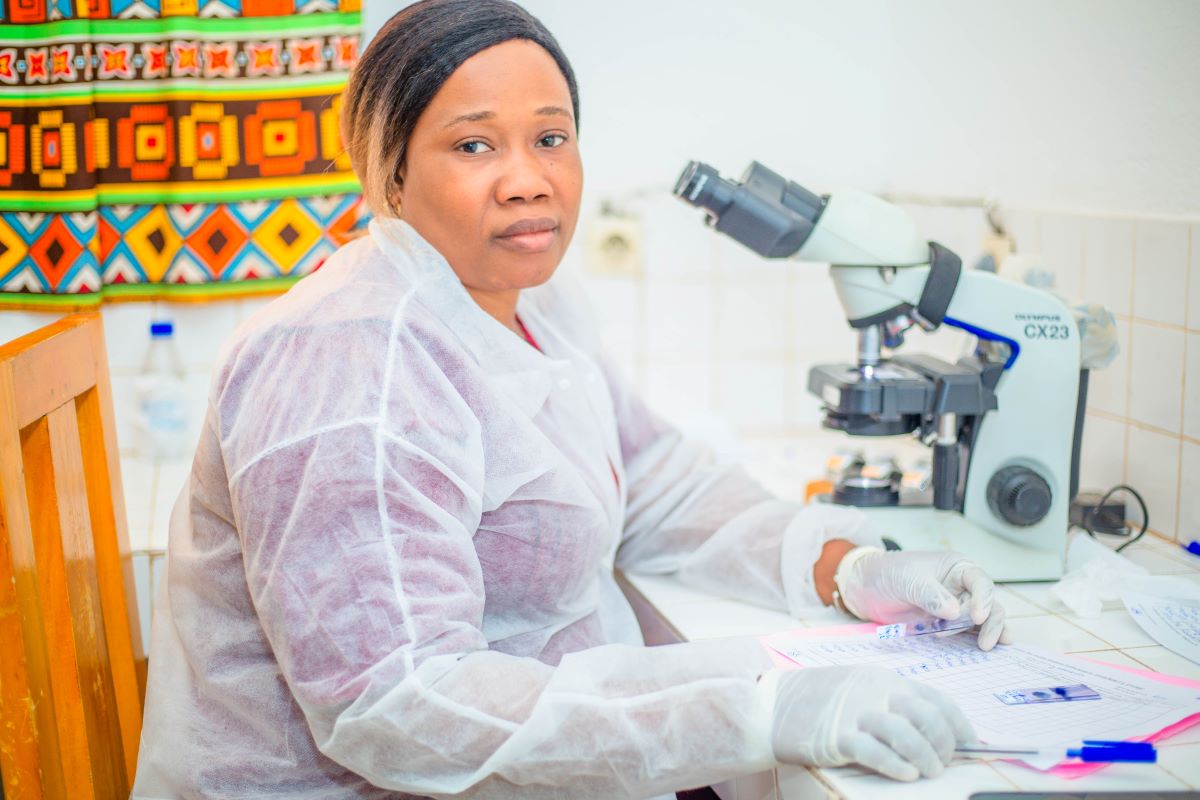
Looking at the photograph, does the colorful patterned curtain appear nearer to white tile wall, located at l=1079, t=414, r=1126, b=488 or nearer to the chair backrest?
the chair backrest

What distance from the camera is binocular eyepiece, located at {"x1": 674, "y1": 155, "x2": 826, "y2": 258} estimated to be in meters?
1.39

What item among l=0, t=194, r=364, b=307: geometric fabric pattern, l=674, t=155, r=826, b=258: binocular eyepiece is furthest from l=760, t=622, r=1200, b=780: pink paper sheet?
l=0, t=194, r=364, b=307: geometric fabric pattern

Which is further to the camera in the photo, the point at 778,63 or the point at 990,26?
the point at 778,63

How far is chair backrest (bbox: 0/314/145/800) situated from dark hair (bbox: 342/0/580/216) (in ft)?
1.22

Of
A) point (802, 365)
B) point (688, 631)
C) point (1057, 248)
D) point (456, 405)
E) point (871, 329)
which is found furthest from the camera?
point (802, 365)

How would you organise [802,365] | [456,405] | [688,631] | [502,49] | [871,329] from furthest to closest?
[802,365] → [871,329] → [688,631] → [502,49] → [456,405]

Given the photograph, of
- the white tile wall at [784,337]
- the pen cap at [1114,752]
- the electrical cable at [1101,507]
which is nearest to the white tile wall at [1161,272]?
the white tile wall at [784,337]

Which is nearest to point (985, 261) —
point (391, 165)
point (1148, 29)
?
point (1148, 29)

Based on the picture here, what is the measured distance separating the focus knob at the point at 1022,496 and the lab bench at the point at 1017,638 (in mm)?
85

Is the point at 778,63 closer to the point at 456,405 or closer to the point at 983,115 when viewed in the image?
the point at 983,115

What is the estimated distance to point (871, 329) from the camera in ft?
4.87

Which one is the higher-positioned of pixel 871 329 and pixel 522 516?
pixel 871 329

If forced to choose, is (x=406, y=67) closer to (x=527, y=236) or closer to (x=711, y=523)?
(x=527, y=236)

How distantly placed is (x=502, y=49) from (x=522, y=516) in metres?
0.49
